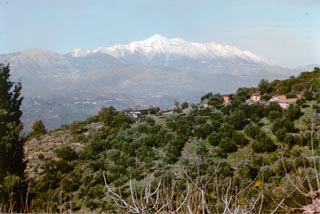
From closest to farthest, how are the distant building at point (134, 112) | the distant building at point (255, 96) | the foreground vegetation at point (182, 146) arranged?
the foreground vegetation at point (182, 146) → the distant building at point (255, 96) → the distant building at point (134, 112)

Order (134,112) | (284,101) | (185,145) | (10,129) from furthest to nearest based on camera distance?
(134,112) → (284,101) → (185,145) → (10,129)

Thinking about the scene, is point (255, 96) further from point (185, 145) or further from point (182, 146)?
point (182, 146)

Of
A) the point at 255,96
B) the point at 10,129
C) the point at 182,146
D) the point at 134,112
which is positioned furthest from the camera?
the point at 134,112

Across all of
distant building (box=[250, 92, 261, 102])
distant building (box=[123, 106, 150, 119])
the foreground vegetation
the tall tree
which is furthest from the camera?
distant building (box=[123, 106, 150, 119])

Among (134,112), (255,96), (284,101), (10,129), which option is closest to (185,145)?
(284,101)

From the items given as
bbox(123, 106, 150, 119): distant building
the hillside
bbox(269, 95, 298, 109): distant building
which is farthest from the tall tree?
bbox(269, 95, 298, 109): distant building

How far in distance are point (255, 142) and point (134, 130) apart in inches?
253

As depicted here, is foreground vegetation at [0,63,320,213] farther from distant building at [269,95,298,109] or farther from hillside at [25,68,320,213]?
distant building at [269,95,298,109]

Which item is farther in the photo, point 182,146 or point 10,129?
point 182,146

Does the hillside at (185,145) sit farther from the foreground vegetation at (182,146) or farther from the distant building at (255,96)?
the distant building at (255,96)

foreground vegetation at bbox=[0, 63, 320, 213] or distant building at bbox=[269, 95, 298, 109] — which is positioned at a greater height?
distant building at bbox=[269, 95, 298, 109]

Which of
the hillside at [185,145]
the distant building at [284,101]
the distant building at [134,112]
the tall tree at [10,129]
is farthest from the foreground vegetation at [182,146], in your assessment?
the distant building at [134,112]

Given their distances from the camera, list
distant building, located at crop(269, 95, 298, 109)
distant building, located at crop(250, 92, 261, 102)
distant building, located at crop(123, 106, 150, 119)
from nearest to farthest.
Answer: distant building, located at crop(269, 95, 298, 109), distant building, located at crop(250, 92, 261, 102), distant building, located at crop(123, 106, 150, 119)

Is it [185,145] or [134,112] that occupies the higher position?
[134,112]
